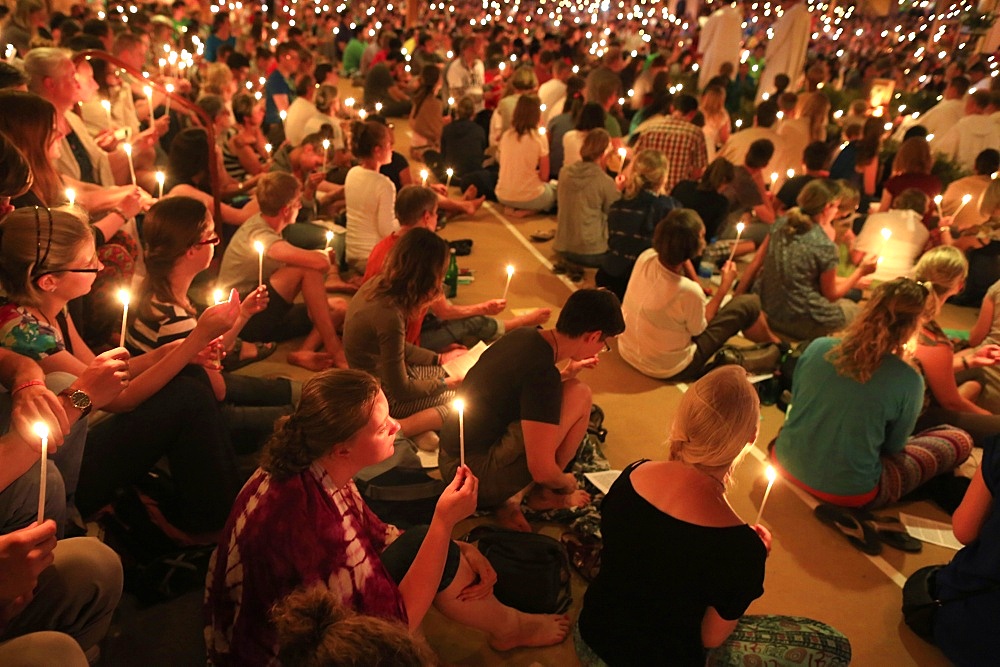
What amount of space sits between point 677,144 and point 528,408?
14.0 ft

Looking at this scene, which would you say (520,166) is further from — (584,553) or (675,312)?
(584,553)

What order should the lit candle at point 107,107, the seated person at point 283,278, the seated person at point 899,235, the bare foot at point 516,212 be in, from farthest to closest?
the bare foot at point 516,212 → the seated person at point 899,235 → the lit candle at point 107,107 → the seated person at point 283,278

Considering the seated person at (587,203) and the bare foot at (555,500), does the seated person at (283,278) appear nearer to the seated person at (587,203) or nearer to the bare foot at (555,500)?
the bare foot at (555,500)

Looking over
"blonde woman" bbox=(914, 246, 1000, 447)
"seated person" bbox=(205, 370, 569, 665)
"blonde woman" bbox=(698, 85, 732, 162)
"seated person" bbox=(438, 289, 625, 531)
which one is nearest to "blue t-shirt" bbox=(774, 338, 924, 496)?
"blonde woman" bbox=(914, 246, 1000, 447)

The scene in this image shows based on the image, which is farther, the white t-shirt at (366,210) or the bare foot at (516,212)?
the bare foot at (516,212)

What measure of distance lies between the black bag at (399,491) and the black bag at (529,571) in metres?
0.33

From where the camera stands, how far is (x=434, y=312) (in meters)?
4.35

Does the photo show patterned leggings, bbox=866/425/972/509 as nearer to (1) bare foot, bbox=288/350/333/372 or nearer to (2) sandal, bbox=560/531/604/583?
(2) sandal, bbox=560/531/604/583

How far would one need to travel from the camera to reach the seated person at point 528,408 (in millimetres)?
2850

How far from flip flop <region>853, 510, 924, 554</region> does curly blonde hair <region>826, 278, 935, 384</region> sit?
29.6 inches

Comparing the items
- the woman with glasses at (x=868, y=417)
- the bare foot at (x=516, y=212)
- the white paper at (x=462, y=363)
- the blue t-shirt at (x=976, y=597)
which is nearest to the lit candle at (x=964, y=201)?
the woman with glasses at (x=868, y=417)

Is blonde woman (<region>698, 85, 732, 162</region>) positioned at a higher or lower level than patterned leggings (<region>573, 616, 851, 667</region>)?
higher

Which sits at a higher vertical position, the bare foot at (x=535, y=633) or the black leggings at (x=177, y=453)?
the black leggings at (x=177, y=453)

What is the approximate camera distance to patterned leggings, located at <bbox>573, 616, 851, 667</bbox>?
88.4 inches
